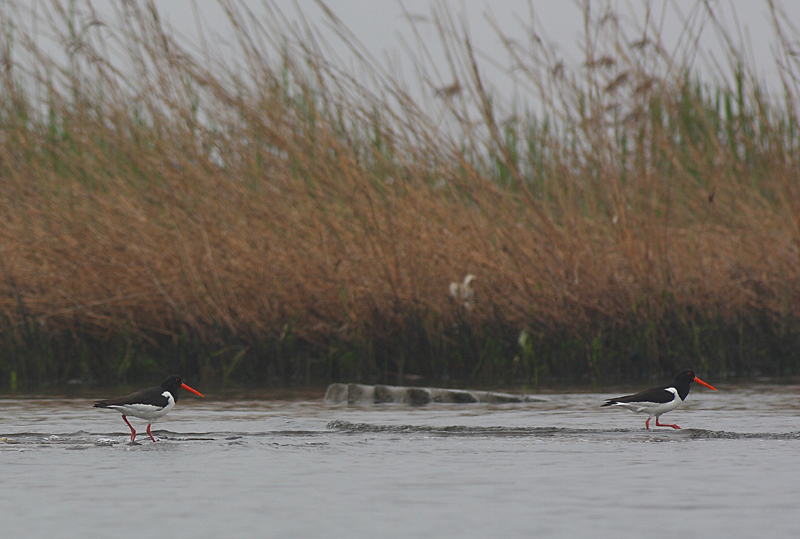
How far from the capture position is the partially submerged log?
7426 millimetres

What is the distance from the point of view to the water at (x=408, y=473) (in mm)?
3664

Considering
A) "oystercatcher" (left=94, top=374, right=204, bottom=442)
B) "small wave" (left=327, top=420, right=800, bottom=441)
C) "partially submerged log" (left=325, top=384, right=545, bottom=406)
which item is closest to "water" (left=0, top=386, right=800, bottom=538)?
"small wave" (left=327, top=420, right=800, bottom=441)

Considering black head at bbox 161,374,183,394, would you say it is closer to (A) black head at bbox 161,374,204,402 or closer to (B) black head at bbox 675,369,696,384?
(A) black head at bbox 161,374,204,402

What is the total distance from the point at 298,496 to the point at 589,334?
16.9ft

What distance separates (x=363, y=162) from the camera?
9039 mm

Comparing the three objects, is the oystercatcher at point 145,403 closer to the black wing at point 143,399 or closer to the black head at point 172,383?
the black wing at point 143,399

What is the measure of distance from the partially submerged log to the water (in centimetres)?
28

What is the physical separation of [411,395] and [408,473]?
3.04 meters

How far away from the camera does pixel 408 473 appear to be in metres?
4.64

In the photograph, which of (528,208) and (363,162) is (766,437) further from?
(363,162)

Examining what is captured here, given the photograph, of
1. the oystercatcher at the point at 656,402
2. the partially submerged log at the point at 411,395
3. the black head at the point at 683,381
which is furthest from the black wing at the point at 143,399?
Result: the black head at the point at 683,381

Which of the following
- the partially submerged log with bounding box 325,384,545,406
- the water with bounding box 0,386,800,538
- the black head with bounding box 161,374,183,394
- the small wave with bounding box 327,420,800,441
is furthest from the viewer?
the partially submerged log with bounding box 325,384,545,406

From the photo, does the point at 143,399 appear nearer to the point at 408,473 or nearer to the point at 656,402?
the point at 408,473

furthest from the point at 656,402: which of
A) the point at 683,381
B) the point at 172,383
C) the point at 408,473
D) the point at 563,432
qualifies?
the point at 172,383
